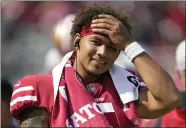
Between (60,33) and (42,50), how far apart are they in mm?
773

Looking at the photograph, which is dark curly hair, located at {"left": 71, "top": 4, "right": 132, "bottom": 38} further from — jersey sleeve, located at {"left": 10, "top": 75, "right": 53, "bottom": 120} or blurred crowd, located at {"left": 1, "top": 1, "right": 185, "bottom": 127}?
blurred crowd, located at {"left": 1, "top": 1, "right": 185, "bottom": 127}

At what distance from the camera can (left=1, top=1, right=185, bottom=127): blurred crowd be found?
573 centimetres

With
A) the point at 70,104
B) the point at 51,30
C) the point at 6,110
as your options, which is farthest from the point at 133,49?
the point at 51,30

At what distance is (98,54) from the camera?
7.37 feet

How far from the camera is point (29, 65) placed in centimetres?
574

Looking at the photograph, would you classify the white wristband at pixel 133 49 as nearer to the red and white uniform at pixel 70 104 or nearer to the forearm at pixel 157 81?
the forearm at pixel 157 81

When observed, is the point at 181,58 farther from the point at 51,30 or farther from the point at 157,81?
the point at 157,81

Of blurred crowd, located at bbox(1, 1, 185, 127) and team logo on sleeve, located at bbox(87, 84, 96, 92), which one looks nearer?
team logo on sleeve, located at bbox(87, 84, 96, 92)

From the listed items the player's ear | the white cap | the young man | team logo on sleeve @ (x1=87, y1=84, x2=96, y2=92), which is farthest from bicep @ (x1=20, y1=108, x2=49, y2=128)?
the white cap

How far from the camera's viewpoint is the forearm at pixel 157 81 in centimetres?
228

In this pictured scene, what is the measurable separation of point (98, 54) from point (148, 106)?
0.33 m

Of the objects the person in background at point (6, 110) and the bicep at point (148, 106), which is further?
the person in background at point (6, 110)

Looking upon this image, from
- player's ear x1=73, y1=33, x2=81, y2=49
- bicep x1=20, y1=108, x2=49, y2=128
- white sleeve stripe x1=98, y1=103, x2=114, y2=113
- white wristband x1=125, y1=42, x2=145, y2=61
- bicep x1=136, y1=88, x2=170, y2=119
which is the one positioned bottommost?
bicep x1=136, y1=88, x2=170, y2=119

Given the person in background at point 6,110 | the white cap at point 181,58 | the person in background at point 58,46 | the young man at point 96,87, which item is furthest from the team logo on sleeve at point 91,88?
the white cap at point 181,58
